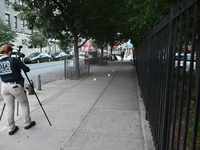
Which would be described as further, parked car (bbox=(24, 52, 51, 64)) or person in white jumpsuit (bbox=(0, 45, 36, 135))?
parked car (bbox=(24, 52, 51, 64))

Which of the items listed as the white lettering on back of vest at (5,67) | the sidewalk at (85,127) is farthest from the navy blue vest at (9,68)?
the sidewalk at (85,127)

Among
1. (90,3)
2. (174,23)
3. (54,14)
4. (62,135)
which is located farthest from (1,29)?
(174,23)

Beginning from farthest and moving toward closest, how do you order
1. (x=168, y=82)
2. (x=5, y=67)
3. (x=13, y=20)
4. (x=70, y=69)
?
(x=13, y=20), (x=70, y=69), (x=5, y=67), (x=168, y=82)

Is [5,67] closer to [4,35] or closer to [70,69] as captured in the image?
[70,69]

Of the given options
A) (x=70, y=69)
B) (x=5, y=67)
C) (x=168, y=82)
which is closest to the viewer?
(x=168, y=82)

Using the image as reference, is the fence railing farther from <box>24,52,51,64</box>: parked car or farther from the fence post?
<box>24,52,51,64</box>: parked car

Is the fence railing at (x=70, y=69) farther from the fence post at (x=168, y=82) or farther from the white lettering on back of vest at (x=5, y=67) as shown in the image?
the fence post at (x=168, y=82)

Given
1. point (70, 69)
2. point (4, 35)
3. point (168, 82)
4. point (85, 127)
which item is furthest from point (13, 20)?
point (168, 82)

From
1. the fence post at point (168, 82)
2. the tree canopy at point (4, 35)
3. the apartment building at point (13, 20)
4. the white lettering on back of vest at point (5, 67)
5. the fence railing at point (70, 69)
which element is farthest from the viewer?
the apartment building at point (13, 20)

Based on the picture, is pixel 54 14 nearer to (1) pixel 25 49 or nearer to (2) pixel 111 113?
(2) pixel 111 113

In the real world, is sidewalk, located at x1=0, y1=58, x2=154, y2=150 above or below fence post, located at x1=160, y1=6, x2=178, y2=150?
below

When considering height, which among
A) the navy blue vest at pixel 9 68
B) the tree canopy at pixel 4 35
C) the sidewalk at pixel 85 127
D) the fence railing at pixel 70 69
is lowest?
the sidewalk at pixel 85 127

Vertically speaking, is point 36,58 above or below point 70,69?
above

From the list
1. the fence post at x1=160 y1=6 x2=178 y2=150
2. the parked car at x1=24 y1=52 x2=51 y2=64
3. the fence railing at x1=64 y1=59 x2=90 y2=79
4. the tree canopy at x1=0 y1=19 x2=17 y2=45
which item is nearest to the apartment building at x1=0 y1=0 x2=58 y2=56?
the tree canopy at x1=0 y1=19 x2=17 y2=45
